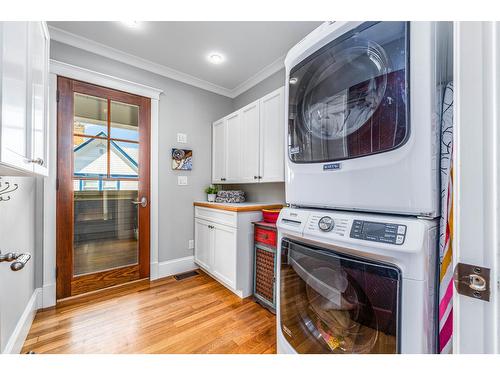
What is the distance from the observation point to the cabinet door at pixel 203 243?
2.45 metres

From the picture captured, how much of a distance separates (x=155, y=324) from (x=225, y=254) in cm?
81

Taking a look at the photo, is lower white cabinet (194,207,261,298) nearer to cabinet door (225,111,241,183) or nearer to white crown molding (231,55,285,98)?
cabinet door (225,111,241,183)

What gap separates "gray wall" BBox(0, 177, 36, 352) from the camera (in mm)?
1230

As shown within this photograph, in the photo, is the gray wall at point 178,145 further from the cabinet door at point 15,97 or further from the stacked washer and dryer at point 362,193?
the stacked washer and dryer at point 362,193

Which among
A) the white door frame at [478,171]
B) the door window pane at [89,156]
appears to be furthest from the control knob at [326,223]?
the door window pane at [89,156]

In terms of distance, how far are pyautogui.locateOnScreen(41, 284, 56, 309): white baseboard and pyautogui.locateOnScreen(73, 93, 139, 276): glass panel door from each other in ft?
0.65

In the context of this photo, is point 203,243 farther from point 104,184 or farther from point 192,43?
point 192,43

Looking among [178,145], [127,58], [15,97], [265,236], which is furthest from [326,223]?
[127,58]

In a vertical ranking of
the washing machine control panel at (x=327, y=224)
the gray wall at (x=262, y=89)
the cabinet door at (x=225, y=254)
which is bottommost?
the cabinet door at (x=225, y=254)

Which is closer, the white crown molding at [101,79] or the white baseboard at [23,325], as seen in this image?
the white baseboard at [23,325]

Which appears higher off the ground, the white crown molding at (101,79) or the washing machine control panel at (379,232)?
the white crown molding at (101,79)

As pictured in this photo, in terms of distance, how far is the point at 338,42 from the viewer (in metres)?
0.93

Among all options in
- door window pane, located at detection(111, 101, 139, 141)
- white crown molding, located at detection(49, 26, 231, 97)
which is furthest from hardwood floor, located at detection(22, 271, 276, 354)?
white crown molding, located at detection(49, 26, 231, 97)

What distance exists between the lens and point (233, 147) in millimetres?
2604
